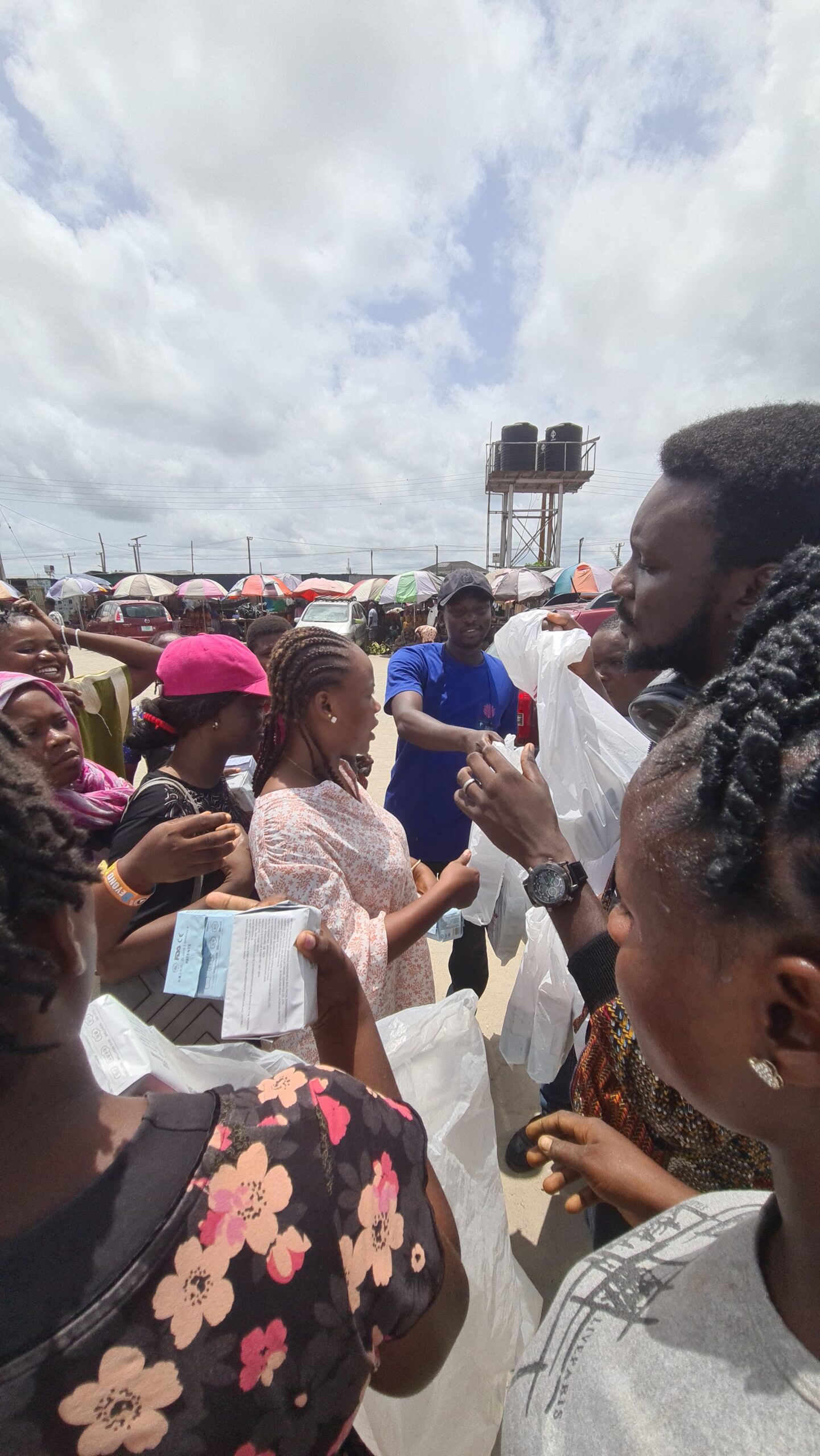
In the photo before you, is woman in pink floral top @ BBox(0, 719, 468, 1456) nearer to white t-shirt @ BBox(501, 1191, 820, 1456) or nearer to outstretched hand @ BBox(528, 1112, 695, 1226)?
white t-shirt @ BBox(501, 1191, 820, 1456)

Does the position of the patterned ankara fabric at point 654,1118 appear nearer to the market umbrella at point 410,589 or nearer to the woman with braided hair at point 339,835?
the woman with braided hair at point 339,835

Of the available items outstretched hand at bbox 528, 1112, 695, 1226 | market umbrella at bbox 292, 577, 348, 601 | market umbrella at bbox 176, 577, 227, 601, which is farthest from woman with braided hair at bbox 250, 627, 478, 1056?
market umbrella at bbox 176, 577, 227, 601

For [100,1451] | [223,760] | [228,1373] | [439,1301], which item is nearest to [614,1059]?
[439,1301]

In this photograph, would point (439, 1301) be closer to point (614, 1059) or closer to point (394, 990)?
point (614, 1059)

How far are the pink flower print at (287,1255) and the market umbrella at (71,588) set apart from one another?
94.5 feet

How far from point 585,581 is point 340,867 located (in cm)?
1330

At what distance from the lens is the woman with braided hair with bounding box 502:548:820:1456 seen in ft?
1.72

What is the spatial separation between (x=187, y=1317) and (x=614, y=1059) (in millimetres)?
860

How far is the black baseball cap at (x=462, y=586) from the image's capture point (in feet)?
10.7

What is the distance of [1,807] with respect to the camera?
0.71 m

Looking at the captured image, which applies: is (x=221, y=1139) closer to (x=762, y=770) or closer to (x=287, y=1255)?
(x=287, y=1255)

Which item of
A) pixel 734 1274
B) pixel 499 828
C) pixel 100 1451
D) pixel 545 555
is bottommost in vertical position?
pixel 100 1451

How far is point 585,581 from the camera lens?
13820 millimetres

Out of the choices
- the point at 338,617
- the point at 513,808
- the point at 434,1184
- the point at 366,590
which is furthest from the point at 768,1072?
the point at 366,590
